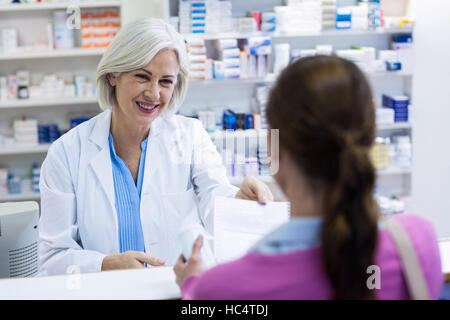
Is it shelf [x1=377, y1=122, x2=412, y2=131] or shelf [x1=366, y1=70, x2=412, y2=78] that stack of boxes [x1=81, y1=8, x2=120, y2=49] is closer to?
shelf [x1=366, y1=70, x2=412, y2=78]

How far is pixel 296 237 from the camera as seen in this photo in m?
0.94

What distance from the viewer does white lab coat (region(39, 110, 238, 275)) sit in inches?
80.4

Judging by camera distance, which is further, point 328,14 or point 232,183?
point 232,183

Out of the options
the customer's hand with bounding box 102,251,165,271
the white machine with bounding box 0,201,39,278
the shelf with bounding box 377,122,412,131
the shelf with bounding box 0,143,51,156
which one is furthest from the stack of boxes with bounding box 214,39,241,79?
the white machine with bounding box 0,201,39,278

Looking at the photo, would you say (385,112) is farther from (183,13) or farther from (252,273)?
(252,273)

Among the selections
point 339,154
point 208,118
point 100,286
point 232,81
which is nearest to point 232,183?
point 208,118

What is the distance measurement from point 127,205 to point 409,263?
138 cm

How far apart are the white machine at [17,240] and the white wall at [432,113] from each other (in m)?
3.69

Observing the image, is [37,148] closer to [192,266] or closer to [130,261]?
[130,261]

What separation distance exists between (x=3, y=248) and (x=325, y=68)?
111 cm

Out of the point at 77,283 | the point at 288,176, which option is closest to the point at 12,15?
the point at 77,283

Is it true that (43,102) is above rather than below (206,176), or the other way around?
above

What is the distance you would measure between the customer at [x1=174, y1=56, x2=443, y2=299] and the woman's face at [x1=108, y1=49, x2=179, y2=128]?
123 centimetres

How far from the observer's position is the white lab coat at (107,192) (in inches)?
80.4
